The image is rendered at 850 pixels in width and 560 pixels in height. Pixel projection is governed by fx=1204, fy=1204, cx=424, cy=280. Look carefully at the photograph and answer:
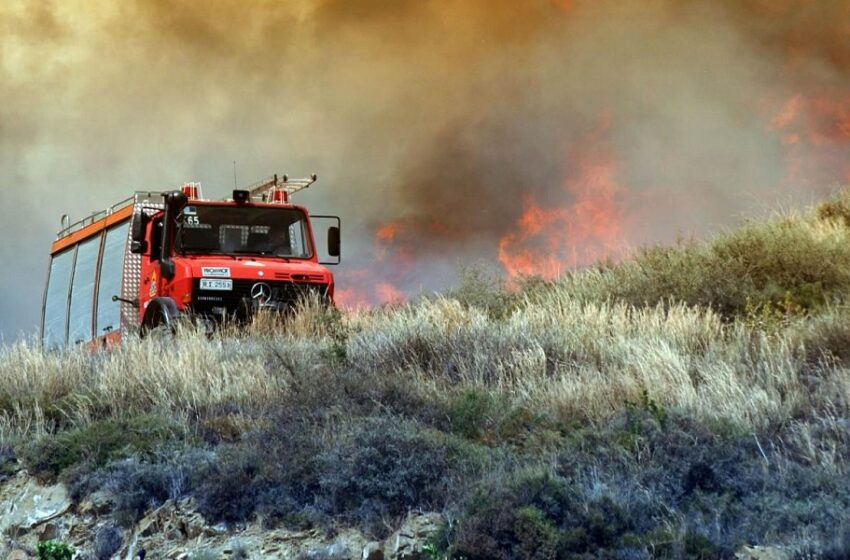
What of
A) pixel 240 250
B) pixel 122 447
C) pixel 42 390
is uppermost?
pixel 240 250

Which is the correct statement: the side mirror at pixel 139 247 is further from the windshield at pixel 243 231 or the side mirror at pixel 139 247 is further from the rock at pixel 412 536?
the rock at pixel 412 536

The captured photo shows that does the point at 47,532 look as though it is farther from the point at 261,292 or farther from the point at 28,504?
the point at 261,292

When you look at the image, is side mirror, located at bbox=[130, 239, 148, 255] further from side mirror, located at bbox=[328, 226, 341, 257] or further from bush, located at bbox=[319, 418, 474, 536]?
bush, located at bbox=[319, 418, 474, 536]

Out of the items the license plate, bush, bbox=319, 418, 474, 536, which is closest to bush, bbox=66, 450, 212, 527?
bush, bbox=319, 418, 474, 536

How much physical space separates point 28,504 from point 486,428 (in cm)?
399

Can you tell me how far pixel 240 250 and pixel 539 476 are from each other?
959 centimetres

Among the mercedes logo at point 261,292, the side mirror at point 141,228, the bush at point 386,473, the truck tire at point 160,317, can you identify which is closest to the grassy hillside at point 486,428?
the bush at point 386,473

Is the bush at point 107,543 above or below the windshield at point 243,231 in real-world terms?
below

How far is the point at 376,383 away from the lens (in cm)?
1138

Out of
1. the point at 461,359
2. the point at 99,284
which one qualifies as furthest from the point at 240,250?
the point at 461,359

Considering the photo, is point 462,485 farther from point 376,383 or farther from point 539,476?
point 376,383

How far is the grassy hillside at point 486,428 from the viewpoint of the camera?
8266 millimetres

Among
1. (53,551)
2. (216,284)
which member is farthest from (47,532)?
(216,284)

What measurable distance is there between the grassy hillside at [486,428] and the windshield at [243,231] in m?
1.56
